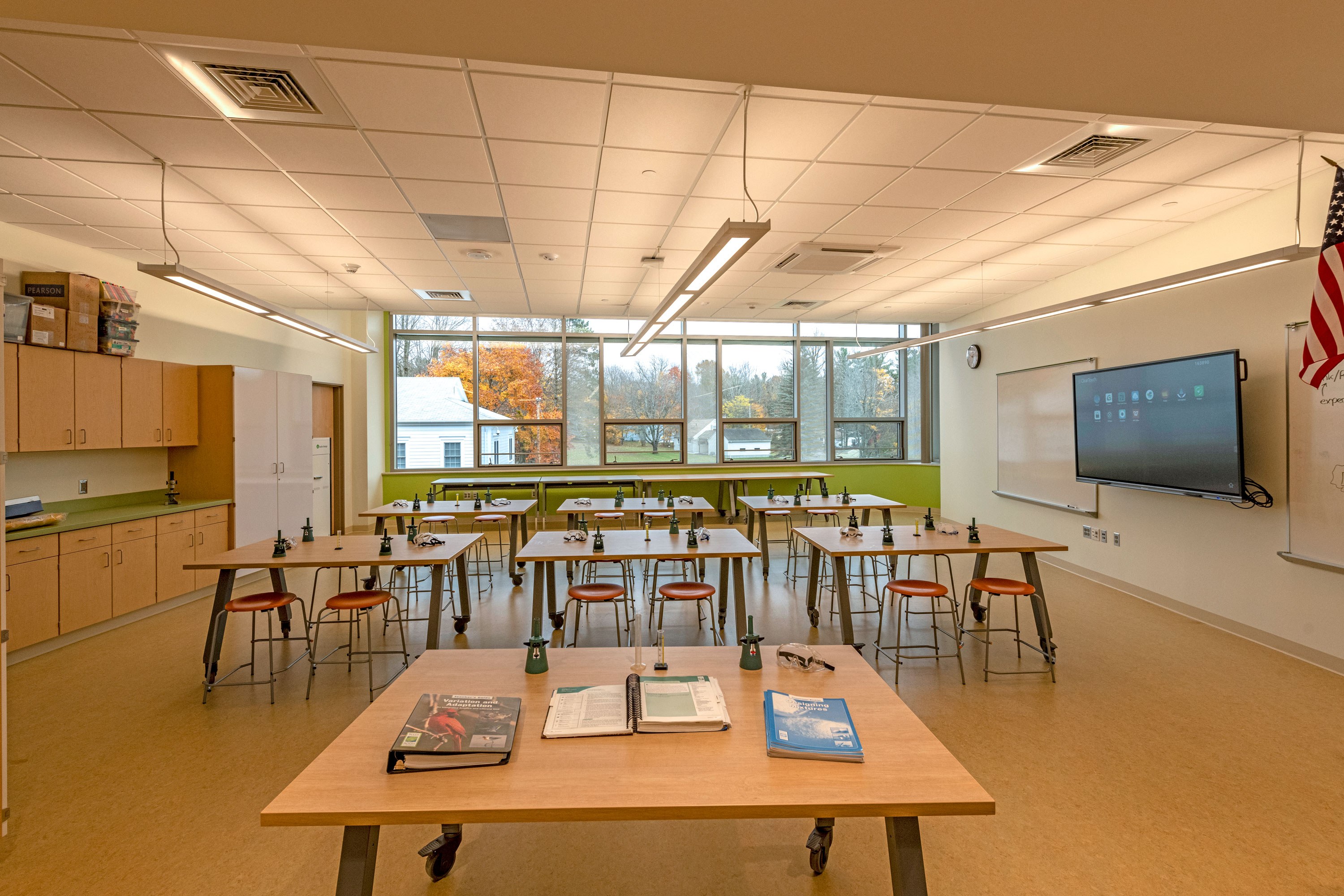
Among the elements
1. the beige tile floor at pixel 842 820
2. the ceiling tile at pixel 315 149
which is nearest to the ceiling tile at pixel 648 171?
the ceiling tile at pixel 315 149

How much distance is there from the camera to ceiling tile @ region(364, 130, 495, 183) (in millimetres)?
3521

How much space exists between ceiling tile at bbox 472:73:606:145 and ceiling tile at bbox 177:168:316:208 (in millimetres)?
1694

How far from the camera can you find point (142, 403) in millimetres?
5504

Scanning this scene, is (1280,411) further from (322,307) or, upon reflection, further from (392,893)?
(322,307)

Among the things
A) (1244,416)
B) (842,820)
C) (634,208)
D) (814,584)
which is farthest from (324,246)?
(1244,416)

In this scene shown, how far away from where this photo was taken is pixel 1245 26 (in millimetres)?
1579

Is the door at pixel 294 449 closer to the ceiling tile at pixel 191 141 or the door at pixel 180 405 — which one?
the door at pixel 180 405

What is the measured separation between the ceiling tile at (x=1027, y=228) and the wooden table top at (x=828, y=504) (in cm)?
251

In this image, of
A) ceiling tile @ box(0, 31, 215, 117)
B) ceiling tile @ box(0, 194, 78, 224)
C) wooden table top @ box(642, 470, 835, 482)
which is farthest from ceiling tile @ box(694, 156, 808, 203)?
wooden table top @ box(642, 470, 835, 482)

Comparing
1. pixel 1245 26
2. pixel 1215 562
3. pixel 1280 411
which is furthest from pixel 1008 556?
pixel 1245 26

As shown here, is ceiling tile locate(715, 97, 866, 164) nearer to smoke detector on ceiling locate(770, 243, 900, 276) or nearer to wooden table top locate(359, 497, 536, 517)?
smoke detector on ceiling locate(770, 243, 900, 276)

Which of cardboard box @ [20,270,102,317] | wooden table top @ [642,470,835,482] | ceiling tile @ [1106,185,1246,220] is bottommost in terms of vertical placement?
wooden table top @ [642,470,835,482]

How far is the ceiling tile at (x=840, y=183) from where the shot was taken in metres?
3.95

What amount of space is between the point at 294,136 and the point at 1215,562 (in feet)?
22.8
